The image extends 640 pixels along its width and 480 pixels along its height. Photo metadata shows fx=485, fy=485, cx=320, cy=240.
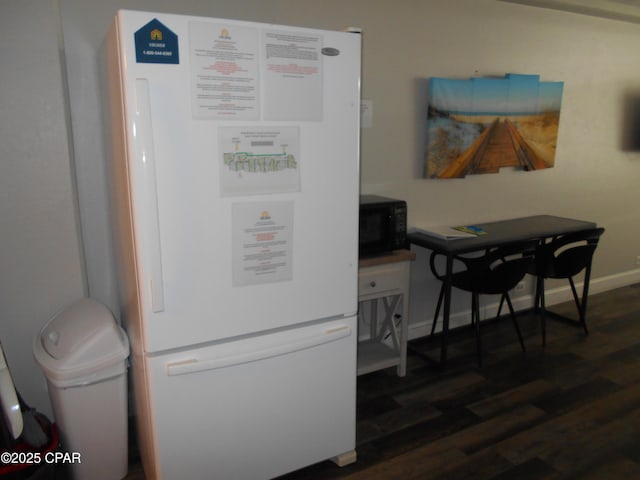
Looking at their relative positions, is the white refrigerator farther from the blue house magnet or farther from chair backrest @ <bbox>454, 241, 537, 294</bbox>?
chair backrest @ <bbox>454, 241, 537, 294</bbox>

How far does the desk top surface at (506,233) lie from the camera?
3051mm

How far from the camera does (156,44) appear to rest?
60.6 inches

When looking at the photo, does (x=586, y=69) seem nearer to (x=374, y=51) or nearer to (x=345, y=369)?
(x=374, y=51)

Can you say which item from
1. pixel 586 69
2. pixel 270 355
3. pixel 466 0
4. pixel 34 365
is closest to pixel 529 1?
pixel 466 0

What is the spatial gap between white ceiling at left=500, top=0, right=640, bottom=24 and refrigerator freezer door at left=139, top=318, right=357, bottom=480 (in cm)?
299

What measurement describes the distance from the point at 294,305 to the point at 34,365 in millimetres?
1257

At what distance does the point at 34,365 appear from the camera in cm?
220

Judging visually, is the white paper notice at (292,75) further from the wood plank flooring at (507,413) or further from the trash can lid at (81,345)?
the wood plank flooring at (507,413)

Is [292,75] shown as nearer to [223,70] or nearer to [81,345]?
[223,70]

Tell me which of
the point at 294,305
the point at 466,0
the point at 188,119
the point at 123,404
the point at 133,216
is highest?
the point at 466,0

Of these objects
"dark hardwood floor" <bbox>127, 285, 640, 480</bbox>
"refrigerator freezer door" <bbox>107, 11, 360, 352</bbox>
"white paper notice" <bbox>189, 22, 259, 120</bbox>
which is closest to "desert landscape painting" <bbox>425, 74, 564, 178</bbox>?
"dark hardwood floor" <bbox>127, 285, 640, 480</bbox>

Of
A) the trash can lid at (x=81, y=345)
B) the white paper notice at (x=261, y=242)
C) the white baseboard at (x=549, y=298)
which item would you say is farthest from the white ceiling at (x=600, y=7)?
the trash can lid at (x=81, y=345)

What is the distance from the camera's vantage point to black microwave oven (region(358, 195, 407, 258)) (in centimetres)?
280

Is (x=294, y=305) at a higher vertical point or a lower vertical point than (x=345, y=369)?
higher
